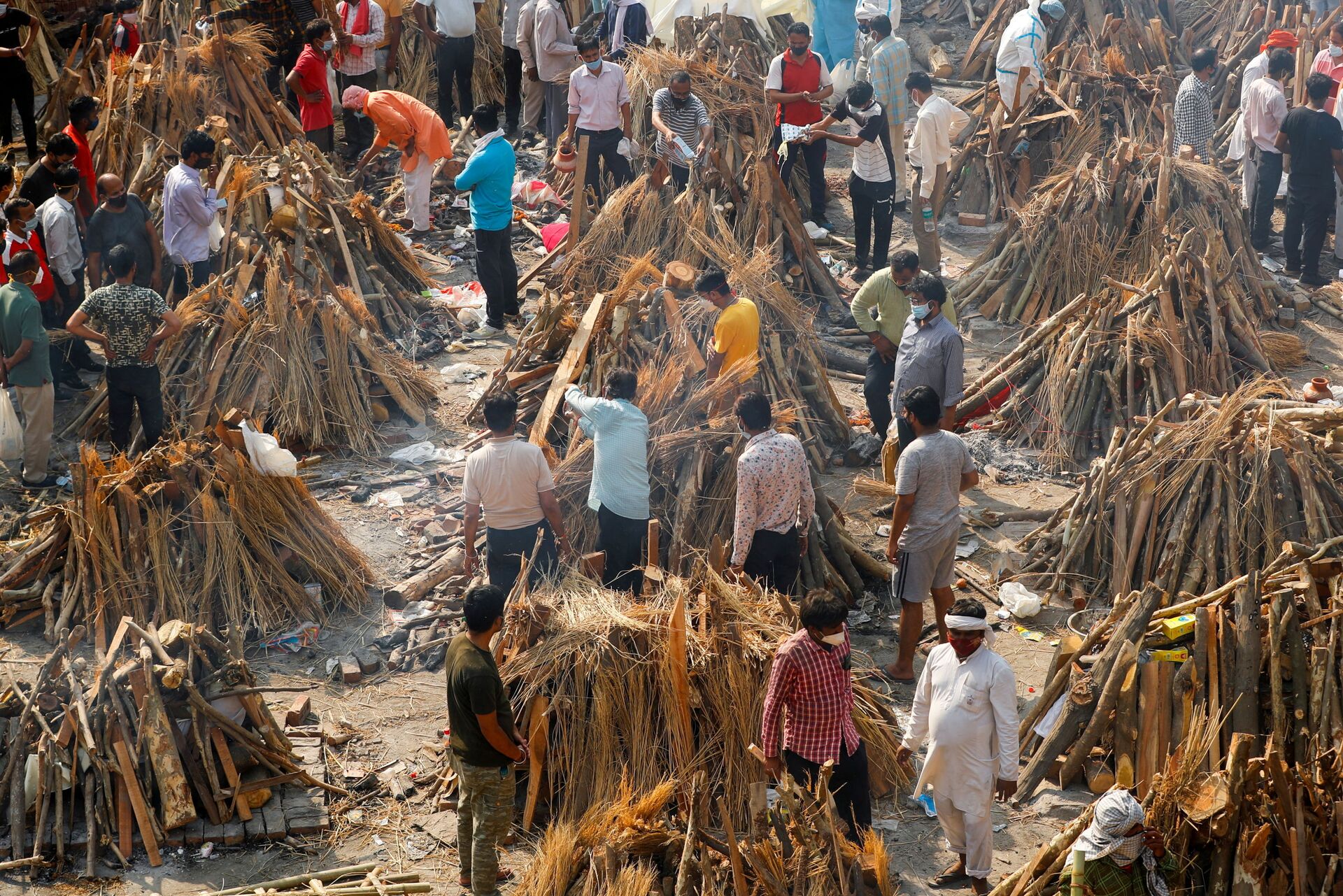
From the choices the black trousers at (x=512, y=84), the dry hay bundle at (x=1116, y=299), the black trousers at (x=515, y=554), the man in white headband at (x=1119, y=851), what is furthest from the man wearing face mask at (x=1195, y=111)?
the man in white headband at (x=1119, y=851)

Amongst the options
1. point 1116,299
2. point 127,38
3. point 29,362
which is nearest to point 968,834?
point 1116,299

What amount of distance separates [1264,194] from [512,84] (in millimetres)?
7845

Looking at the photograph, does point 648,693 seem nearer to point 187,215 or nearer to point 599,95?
point 187,215

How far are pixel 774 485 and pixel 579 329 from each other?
2.63 m

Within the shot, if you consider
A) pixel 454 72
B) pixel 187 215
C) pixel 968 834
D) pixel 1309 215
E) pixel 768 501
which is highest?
pixel 454 72

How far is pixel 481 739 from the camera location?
549 cm

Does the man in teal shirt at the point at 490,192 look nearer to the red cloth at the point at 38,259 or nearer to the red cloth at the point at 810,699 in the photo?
the red cloth at the point at 38,259

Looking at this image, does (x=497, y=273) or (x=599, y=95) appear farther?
(x=599, y=95)

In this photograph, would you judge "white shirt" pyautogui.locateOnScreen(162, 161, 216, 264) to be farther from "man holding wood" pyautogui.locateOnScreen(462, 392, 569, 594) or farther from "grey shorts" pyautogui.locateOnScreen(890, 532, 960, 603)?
"grey shorts" pyautogui.locateOnScreen(890, 532, 960, 603)

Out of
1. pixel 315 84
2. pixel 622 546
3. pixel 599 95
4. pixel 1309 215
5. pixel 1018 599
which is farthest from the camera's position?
pixel 315 84

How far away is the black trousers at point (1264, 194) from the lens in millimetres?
13180

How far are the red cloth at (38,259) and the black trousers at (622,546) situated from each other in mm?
4554

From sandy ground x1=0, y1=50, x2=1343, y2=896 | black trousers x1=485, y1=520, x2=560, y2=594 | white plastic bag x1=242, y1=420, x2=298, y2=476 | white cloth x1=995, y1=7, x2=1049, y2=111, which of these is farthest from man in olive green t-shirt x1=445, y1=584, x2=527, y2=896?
white cloth x1=995, y1=7, x2=1049, y2=111

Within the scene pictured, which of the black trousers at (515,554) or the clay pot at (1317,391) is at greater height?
the clay pot at (1317,391)
